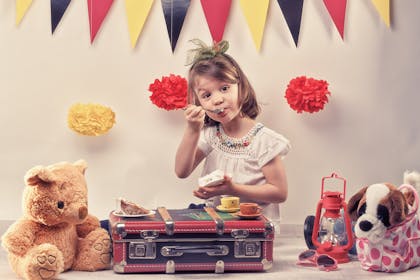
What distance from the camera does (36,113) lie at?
2.65 m

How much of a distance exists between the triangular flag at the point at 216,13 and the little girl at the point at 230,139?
0.42 ft

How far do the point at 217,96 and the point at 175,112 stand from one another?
25 centimetres

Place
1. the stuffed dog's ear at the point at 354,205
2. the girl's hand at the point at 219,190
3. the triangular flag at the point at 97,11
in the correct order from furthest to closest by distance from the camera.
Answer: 1. the triangular flag at the point at 97,11
2. the girl's hand at the point at 219,190
3. the stuffed dog's ear at the point at 354,205

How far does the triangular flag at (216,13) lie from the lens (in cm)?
263

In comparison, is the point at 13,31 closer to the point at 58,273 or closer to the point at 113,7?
the point at 113,7

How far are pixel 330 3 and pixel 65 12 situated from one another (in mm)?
893

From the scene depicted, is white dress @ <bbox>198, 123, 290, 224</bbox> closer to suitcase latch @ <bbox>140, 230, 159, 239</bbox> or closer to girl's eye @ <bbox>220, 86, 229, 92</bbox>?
girl's eye @ <bbox>220, 86, 229, 92</bbox>

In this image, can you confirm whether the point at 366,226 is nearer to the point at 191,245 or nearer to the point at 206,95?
the point at 191,245

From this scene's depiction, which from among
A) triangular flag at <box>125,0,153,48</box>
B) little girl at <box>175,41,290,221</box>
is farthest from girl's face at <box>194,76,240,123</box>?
triangular flag at <box>125,0,153,48</box>

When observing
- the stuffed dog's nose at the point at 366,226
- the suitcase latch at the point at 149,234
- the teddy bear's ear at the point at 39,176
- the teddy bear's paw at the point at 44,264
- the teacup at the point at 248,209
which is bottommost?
the teddy bear's paw at the point at 44,264

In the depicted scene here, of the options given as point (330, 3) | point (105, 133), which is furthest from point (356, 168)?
point (105, 133)

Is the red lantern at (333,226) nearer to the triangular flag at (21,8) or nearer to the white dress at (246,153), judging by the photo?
the white dress at (246,153)

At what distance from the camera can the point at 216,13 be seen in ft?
8.64

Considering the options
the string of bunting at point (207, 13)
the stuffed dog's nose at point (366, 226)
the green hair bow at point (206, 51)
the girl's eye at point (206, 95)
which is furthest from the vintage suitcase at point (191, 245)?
the string of bunting at point (207, 13)
